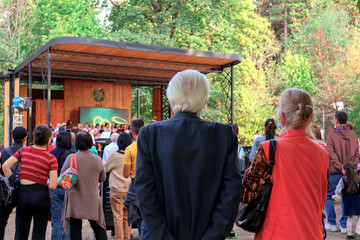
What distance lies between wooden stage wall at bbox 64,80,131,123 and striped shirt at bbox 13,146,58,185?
1827 centimetres

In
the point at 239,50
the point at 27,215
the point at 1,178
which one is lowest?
the point at 27,215

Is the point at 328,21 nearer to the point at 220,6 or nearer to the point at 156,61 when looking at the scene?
the point at 220,6

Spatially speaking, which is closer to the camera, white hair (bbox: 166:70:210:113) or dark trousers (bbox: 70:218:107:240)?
white hair (bbox: 166:70:210:113)

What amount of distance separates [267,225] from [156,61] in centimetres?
1489

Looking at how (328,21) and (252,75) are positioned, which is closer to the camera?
(252,75)

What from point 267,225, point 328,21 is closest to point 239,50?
point 328,21

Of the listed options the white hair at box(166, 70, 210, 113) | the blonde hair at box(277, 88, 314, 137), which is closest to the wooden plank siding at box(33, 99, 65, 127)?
the blonde hair at box(277, 88, 314, 137)

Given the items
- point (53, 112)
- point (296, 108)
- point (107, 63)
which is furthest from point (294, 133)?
point (53, 112)

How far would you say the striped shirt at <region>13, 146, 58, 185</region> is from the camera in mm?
4855

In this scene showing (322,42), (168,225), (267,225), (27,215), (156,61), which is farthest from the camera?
(322,42)

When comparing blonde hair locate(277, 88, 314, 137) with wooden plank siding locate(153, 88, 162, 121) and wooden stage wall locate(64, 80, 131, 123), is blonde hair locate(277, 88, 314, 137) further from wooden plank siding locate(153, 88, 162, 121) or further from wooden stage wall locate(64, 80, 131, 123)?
wooden plank siding locate(153, 88, 162, 121)

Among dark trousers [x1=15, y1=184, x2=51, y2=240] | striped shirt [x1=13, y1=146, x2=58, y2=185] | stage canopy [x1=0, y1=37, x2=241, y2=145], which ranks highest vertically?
stage canopy [x1=0, y1=37, x2=241, y2=145]

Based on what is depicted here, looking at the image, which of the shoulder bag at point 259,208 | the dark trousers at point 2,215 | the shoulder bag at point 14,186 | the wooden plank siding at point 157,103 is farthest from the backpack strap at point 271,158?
the wooden plank siding at point 157,103

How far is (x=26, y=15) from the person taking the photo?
28.8 meters
